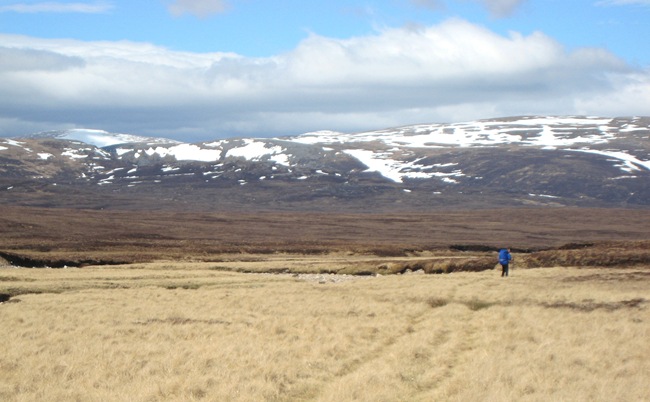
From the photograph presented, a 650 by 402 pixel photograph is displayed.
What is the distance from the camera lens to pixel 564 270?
44.8 meters

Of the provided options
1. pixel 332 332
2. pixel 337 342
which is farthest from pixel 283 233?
pixel 337 342

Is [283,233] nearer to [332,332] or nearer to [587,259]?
[587,259]

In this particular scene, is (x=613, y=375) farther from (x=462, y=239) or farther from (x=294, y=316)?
(x=462, y=239)

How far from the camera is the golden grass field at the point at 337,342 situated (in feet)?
53.1

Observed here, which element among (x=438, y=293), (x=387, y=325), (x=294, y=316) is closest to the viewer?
(x=387, y=325)

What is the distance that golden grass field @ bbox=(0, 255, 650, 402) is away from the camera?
637 inches

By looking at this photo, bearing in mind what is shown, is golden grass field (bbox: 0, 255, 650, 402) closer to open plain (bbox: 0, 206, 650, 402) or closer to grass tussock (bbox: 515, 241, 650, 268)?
open plain (bbox: 0, 206, 650, 402)

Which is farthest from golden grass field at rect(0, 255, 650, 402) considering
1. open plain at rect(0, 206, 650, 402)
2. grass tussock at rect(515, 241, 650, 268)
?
grass tussock at rect(515, 241, 650, 268)

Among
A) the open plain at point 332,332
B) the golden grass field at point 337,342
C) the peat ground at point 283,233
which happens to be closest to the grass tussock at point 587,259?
the open plain at point 332,332

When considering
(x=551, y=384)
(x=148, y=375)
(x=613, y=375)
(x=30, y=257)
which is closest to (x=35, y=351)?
(x=148, y=375)

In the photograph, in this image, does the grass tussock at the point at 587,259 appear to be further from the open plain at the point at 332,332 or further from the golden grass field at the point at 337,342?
the golden grass field at the point at 337,342

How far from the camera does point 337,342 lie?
72.4 feet

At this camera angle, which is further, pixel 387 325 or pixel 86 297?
pixel 86 297

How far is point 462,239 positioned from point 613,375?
98.7 meters
